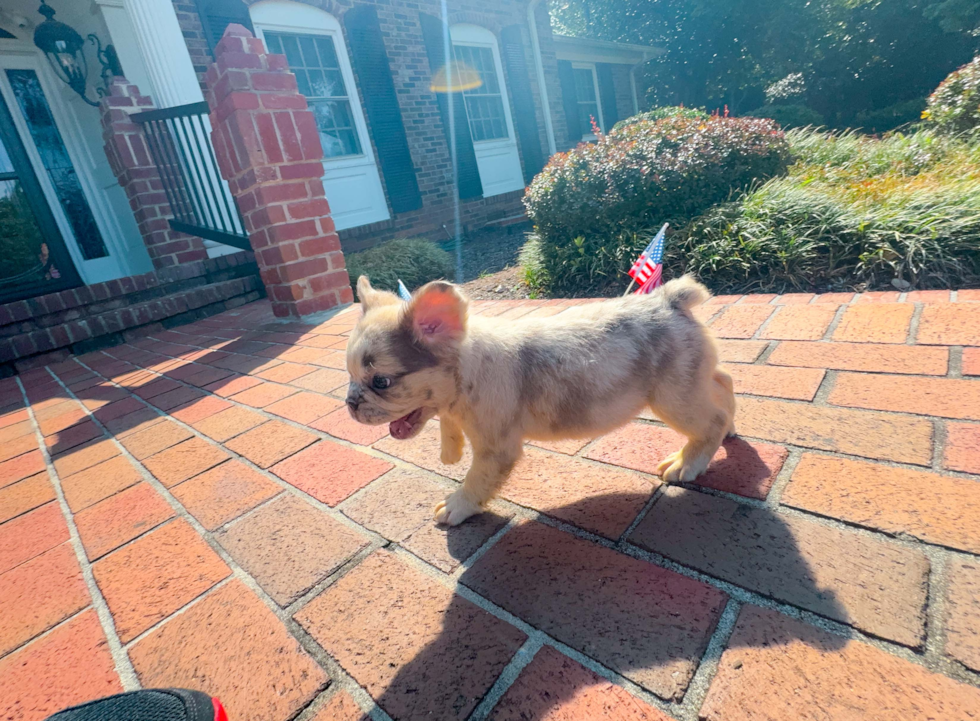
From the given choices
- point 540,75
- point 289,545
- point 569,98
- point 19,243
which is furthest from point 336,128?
point 289,545

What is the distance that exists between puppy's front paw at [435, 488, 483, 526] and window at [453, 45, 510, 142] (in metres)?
12.5

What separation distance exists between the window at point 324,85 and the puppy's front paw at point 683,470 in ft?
32.3

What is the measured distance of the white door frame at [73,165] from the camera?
726 cm

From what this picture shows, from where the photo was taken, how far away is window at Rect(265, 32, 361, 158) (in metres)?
9.19

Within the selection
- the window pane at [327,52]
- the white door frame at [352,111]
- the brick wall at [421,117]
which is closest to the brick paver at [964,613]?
the brick wall at [421,117]

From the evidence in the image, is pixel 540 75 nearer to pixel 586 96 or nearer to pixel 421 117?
pixel 586 96

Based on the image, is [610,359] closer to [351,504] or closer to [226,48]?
[351,504]

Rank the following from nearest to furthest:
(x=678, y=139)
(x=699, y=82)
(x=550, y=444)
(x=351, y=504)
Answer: (x=351, y=504)
(x=550, y=444)
(x=678, y=139)
(x=699, y=82)

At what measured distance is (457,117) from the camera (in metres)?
11.9

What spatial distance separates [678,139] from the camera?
5.75 m

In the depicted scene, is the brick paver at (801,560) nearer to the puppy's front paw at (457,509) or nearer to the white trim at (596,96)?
the puppy's front paw at (457,509)

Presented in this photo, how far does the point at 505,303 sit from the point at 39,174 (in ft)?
26.1

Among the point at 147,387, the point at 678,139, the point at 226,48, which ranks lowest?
the point at 147,387

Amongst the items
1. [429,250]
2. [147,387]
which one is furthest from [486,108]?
[147,387]
